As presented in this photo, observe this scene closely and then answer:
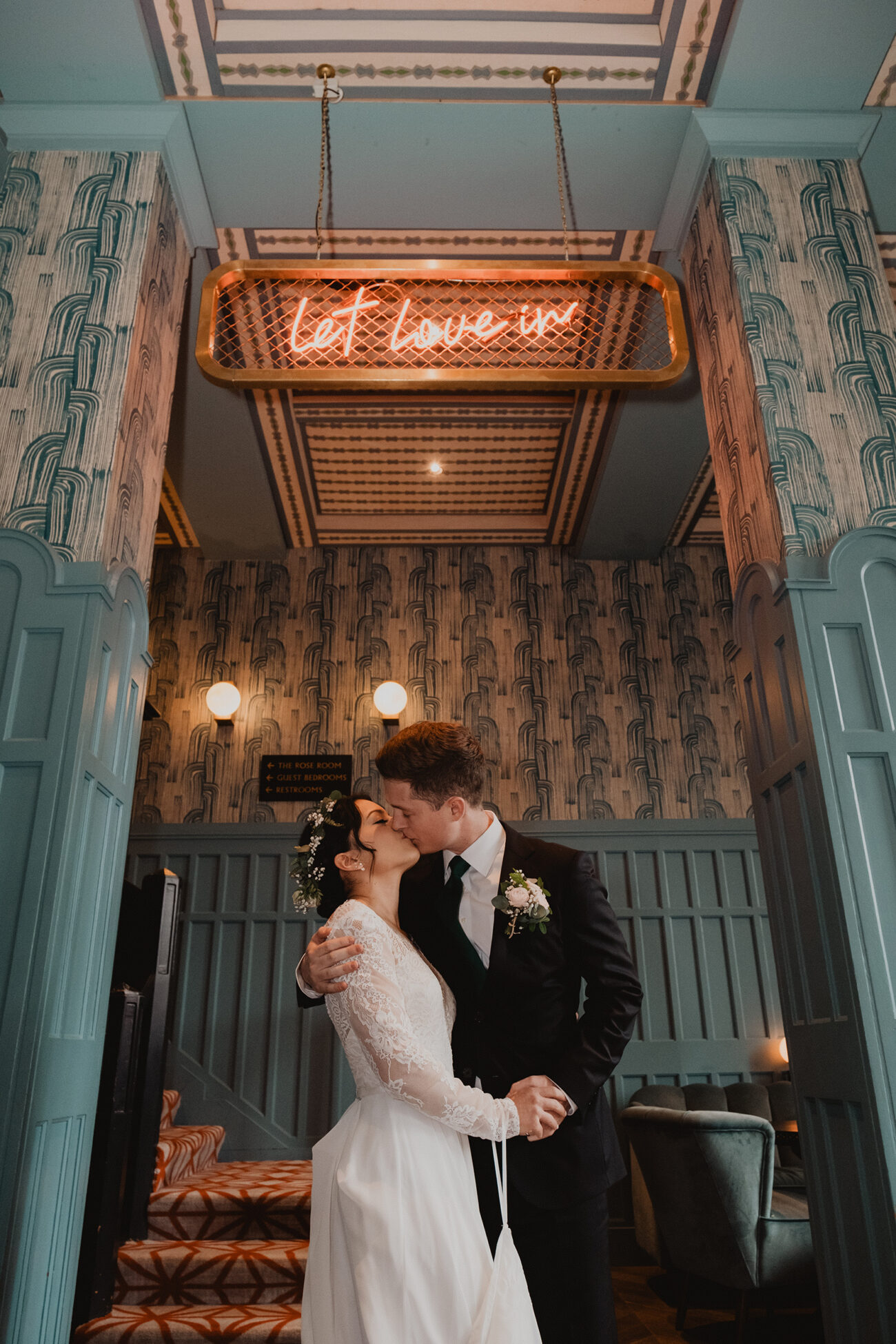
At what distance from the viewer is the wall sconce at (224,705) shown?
246 inches

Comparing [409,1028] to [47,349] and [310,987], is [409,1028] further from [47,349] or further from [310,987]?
[47,349]

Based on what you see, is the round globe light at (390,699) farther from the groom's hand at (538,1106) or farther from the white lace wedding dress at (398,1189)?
the groom's hand at (538,1106)

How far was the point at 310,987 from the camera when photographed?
217cm

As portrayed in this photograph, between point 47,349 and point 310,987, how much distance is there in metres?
2.39

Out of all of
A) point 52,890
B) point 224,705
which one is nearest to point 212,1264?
point 52,890

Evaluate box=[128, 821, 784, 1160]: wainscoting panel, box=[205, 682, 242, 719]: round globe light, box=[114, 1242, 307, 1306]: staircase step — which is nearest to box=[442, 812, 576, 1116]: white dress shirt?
box=[114, 1242, 307, 1306]: staircase step

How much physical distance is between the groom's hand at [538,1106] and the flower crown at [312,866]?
0.71 metres

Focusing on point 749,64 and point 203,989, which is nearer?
point 749,64

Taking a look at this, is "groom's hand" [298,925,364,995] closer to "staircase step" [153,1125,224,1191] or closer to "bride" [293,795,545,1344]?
"bride" [293,795,545,1344]

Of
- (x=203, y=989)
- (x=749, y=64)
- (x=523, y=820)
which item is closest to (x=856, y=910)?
(x=749, y=64)

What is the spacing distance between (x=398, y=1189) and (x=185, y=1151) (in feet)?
10.1

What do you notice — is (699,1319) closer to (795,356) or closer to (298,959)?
(298,959)

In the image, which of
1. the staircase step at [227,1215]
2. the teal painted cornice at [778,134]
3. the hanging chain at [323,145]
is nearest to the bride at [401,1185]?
the staircase step at [227,1215]

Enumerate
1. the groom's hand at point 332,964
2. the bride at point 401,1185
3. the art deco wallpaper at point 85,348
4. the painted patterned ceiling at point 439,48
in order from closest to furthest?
the bride at point 401,1185 < the groom's hand at point 332,964 < the art deco wallpaper at point 85,348 < the painted patterned ceiling at point 439,48
